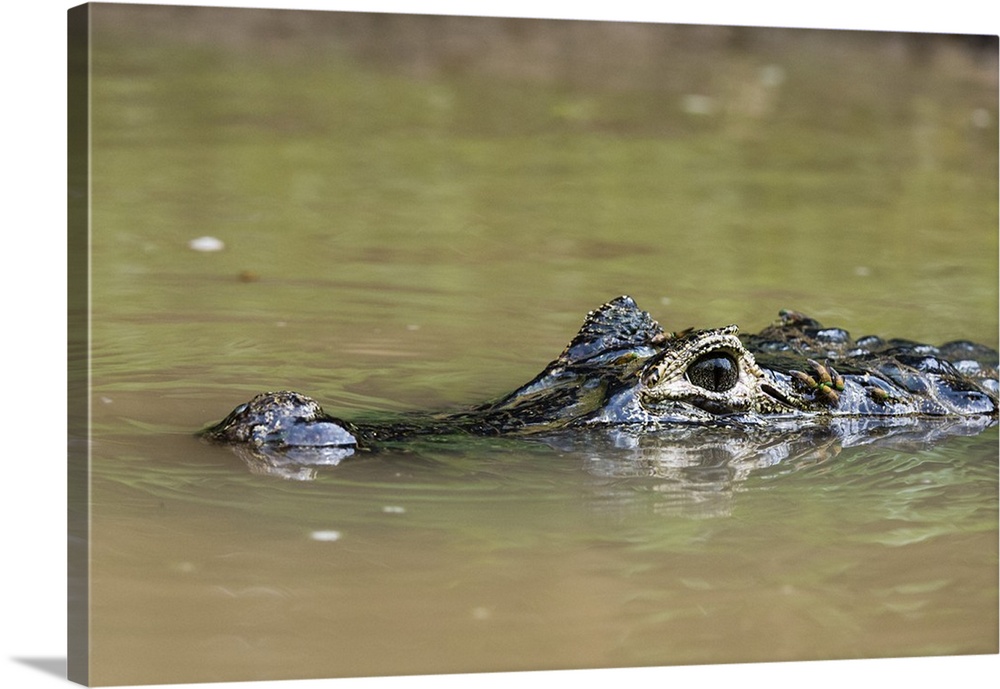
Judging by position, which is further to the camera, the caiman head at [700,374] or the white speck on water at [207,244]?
the caiman head at [700,374]

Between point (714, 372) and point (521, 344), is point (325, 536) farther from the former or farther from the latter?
point (714, 372)

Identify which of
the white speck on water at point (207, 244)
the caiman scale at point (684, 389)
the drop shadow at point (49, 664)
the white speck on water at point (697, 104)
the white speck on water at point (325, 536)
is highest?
the white speck on water at point (697, 104)

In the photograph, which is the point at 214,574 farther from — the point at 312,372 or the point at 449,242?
the point at 449,242

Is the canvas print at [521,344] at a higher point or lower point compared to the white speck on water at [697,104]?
lower

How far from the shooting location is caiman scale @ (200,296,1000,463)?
6.28 metres

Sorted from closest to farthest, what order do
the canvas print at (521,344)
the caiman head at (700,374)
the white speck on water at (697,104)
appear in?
the canvas print at (521,344) → the caiman head at (700,374) → the white speck on water at (697,104)

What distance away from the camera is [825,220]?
709 cm

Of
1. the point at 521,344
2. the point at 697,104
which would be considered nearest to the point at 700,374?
the point at 521,344

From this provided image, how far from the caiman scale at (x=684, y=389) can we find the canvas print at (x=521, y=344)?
0.02 meters

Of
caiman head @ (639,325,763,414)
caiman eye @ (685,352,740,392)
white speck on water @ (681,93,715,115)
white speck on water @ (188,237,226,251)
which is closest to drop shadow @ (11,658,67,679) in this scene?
white speck on water @ (188,237,226,251)

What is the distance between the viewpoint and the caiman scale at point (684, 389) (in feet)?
20.6

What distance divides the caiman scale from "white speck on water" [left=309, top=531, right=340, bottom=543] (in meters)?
0.34

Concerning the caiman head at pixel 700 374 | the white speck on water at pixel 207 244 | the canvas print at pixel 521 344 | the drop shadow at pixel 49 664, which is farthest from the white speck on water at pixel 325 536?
the caiman head at pixel 700 374

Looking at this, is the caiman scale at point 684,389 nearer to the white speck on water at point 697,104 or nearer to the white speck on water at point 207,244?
the white speck on water at point 207,244
